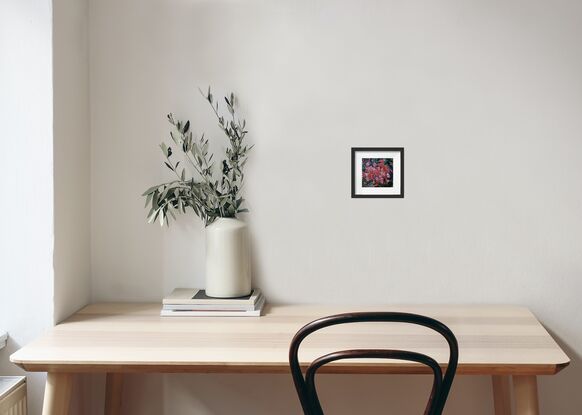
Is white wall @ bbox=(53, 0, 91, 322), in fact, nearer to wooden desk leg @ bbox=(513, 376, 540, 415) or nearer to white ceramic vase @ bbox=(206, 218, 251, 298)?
white ceramic vase @ bbox=(206, 218, 251, 298)

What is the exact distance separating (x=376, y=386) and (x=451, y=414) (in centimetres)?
29

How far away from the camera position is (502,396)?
2154mm

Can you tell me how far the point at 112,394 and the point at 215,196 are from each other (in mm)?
783

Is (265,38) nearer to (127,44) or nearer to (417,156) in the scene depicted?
(127,44)

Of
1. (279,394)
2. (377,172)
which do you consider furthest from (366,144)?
(279,394)

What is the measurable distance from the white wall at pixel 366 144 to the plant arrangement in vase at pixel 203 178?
47 millimetres

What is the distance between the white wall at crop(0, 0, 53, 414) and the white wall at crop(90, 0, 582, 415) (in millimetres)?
329

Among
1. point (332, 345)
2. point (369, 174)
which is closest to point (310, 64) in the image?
point (369, 174)

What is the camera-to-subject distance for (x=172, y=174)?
2289 mm

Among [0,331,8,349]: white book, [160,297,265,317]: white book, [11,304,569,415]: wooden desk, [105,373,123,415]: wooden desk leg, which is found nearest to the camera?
[11,304,569,415]: wooden desk

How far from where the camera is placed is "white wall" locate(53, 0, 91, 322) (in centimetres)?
201

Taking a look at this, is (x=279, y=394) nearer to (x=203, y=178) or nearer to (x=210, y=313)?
(x=210, y=313)

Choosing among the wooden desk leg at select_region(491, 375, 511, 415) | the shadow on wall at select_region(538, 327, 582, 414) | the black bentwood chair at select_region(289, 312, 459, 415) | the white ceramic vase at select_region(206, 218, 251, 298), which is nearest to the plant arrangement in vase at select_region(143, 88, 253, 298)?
the white ceramic vase at select_region(206, 218, 251, 298)

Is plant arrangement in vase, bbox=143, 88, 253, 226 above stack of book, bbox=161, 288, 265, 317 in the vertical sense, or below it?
above
